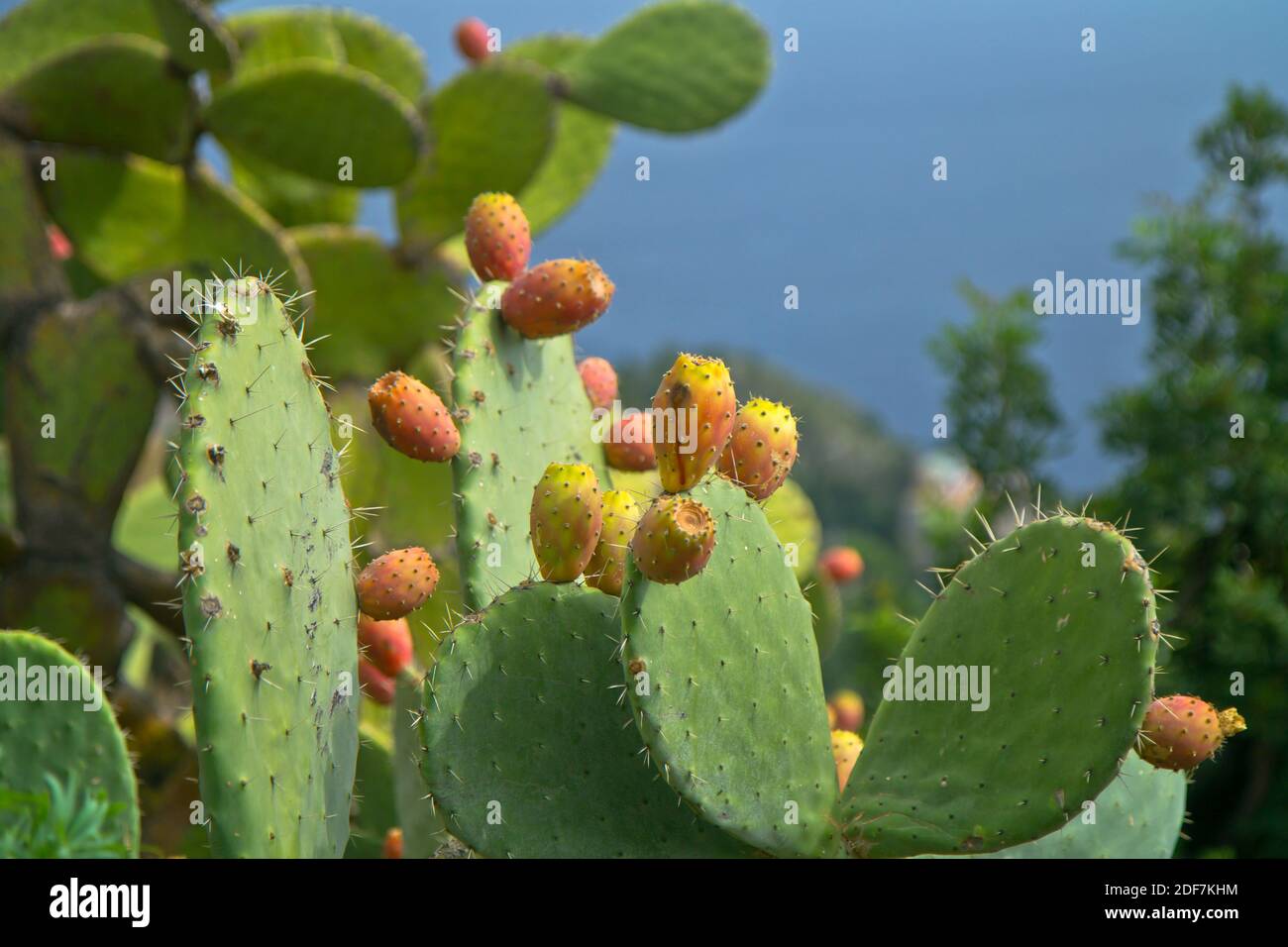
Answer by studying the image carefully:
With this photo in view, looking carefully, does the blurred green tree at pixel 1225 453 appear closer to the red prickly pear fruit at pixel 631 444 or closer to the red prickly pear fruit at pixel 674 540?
the red prickly pear fruit at pixel 631 444

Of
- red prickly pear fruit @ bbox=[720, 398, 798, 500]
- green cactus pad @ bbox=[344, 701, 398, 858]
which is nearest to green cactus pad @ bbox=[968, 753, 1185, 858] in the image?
red prickly pear fruit @ bbox=[720, 398, 798, 500]

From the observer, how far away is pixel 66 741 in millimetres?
1570

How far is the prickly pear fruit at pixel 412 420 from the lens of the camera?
144 cm

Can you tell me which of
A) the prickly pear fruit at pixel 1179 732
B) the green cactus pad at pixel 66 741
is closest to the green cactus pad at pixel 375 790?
the green cactus pad at pixel 66 741

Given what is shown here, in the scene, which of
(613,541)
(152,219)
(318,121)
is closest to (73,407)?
(152,219)

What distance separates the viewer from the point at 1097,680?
1.27m

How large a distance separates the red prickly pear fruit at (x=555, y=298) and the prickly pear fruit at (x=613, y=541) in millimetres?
219

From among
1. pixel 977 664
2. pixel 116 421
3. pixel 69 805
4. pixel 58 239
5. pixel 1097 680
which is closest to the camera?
pixel 69 805

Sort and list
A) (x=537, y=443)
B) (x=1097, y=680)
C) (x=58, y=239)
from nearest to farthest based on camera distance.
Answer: (x=1097, y=680)
(x=537, y=443)
(x=58, y=239)

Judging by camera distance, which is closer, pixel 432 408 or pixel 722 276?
pixel 432 408

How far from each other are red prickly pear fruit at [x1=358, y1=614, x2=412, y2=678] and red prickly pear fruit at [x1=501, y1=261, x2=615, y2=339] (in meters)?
0.39

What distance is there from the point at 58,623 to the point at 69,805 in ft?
5.06
